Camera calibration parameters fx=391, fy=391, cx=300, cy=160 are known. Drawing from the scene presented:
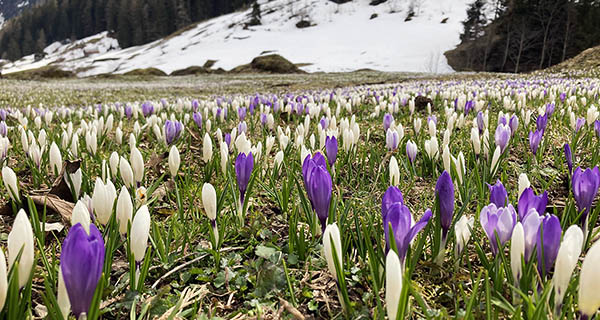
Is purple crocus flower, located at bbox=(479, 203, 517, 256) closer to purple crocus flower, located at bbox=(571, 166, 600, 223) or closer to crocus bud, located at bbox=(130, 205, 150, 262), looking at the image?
purple crocus flower, located at bbox=(571, 166, 600, 223)

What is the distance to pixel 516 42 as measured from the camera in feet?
156

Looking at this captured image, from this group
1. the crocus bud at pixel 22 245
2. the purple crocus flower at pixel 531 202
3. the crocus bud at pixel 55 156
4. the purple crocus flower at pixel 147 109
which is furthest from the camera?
the purple crocus flower at pixel 147 109

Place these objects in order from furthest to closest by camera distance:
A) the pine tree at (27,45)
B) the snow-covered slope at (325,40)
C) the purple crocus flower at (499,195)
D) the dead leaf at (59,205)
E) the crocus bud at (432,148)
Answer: the pine tree at (27,45), the snow-covered slope at (325,40), the crocus bud at (432,148), the dead leaf at (59,205), the purple crocus flower at (499,195)

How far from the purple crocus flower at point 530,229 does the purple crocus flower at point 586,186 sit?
370 mm

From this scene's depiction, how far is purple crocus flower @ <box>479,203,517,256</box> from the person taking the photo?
1.11 m

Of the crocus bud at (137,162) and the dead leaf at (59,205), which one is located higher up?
the crocus bud at (137,162)

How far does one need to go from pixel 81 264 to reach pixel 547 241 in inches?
44.3

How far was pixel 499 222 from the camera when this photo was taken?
3.69 ft

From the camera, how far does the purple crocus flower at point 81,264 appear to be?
807 mm

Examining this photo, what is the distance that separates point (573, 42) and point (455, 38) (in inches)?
833

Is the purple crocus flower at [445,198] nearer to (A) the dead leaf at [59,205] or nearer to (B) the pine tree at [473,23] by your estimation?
(A) the dead leaf at [59,205]

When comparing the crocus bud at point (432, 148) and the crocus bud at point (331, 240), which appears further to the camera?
the crocus bud at point (432, 148)

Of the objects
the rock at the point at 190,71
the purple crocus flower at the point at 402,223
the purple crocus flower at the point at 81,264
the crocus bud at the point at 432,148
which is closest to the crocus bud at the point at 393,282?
the purple crocus flower at the point at 402,223

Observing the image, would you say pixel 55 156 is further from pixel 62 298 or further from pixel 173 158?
pixel 62 298
